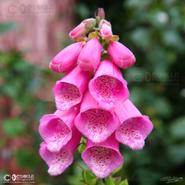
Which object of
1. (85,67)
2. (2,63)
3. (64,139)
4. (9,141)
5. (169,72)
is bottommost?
(9,141)

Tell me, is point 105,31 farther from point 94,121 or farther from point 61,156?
point 61,156

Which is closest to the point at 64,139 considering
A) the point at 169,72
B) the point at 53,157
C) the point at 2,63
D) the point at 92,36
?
the point at 53,157

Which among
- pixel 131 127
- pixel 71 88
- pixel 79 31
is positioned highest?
pixel 79 31

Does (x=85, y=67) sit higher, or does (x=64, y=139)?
(x=85, y=67)

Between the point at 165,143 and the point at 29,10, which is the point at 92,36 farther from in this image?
the point at 29,10

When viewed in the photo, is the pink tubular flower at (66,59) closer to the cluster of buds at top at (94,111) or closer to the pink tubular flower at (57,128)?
the cluster of buds at top at (94,111)

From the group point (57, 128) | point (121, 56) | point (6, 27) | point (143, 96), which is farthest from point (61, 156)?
point (143, 96)
